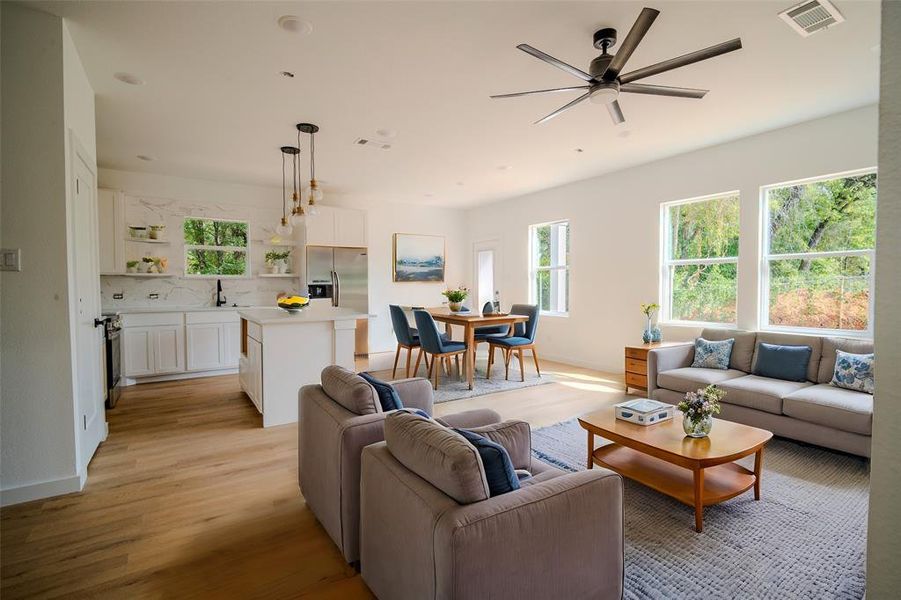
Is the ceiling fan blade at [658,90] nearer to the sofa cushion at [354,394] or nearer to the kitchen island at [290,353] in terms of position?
the sofa cushion at [354,394]

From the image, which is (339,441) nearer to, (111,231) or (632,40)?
(632,40)

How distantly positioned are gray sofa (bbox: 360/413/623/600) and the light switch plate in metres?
2.28

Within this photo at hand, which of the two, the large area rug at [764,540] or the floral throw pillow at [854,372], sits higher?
the floral throw pillow at [854,372]


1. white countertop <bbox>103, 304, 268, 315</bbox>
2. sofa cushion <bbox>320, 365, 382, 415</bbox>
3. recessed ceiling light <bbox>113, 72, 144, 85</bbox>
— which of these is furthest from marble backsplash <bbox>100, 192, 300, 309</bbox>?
sofa cushion <bbox>320, 365, 382, 415</bbox>

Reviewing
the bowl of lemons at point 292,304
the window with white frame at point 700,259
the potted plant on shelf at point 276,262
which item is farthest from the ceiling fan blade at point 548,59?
the potted plant on shelf at point 276,262

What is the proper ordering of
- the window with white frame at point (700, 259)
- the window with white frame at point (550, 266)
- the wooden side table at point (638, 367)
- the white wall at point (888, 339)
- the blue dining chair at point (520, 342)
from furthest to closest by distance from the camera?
1. the window with white frame at point (550, 266)
2. the blue dining chair at point (520, 342)
3. the window with white frame at point (700, 259)
4. the wooden side table at point (638, 367)
5. the white wall at point (888, 339)

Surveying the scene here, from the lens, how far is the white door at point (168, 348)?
5.19m

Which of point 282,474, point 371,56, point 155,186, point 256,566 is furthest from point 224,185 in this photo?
point 256,566

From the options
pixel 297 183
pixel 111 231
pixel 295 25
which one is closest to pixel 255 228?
pixel 297 183

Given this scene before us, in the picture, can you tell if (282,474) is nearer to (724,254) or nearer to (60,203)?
(60,203)

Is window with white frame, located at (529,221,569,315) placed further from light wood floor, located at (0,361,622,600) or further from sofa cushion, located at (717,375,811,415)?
light wood floor, located at (0,361,622,600)

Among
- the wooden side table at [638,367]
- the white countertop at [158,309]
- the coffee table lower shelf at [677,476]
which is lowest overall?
the coffee table lower shelf at [677,476]

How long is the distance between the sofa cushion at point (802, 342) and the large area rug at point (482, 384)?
2.16 meters

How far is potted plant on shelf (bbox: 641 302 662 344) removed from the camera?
4820mm
